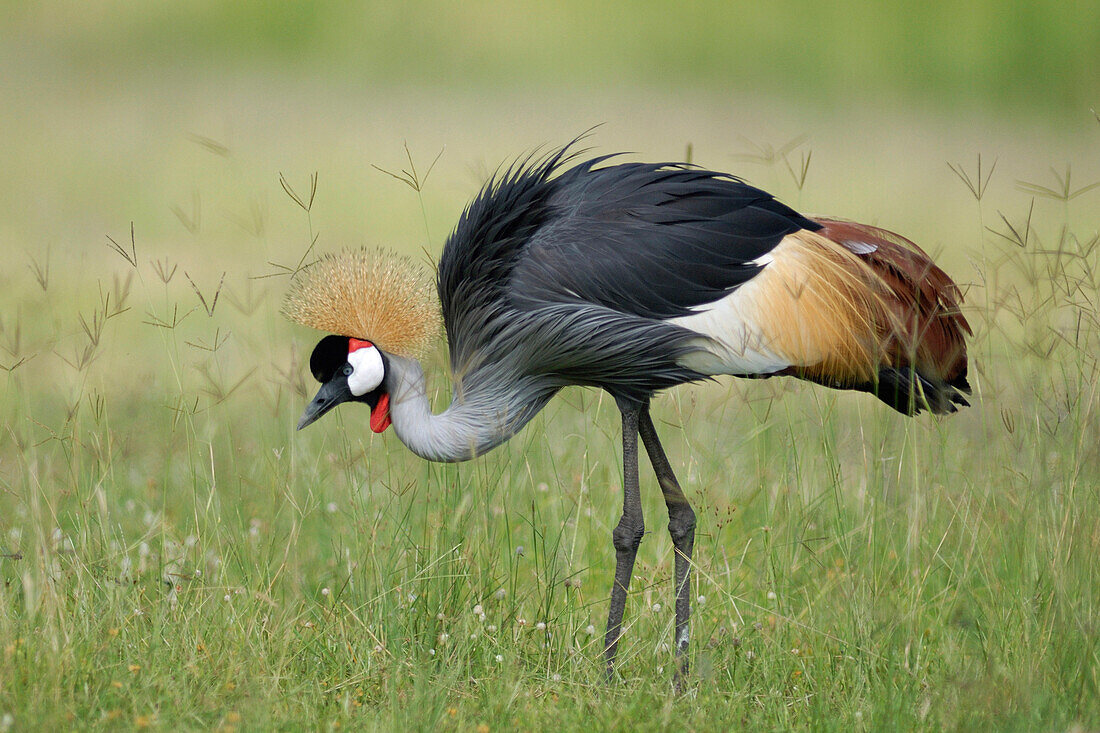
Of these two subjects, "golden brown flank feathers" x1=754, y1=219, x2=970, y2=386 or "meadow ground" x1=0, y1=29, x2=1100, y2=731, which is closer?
"meadow ground" x1=0, y1=29, x2=1100, y2=731

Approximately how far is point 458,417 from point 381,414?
1.01 feet

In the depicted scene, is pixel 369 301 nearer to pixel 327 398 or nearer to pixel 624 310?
pixel 327 398

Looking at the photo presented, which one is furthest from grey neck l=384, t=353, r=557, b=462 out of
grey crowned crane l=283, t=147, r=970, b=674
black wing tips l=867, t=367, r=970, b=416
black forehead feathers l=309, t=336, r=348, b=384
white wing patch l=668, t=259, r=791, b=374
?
black wing tips l=867, t=367, r=970, b=416

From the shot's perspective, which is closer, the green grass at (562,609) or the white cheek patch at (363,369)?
the green grass at (562,609)

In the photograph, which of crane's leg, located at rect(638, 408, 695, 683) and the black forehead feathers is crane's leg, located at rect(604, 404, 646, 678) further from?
the black forehead feathers

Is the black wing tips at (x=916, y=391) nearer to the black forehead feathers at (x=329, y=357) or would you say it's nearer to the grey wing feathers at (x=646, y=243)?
the grey wing feathers at (x=646, y=243)

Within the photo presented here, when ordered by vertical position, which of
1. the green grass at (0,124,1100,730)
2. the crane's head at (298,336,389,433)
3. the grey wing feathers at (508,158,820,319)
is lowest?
the green grass at (0,124,1100,730)

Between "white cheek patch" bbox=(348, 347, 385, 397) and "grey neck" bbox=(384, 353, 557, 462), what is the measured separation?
5 centimetres

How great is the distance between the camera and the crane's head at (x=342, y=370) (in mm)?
3461

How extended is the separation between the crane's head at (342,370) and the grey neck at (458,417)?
0.18 ft

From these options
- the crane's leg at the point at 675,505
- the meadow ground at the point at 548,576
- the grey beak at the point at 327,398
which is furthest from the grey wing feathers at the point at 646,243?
the grey beak at the point at 327,398

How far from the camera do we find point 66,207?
365 inches

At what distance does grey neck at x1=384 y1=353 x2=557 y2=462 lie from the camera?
11.0 feet

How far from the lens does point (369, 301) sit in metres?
3.50
